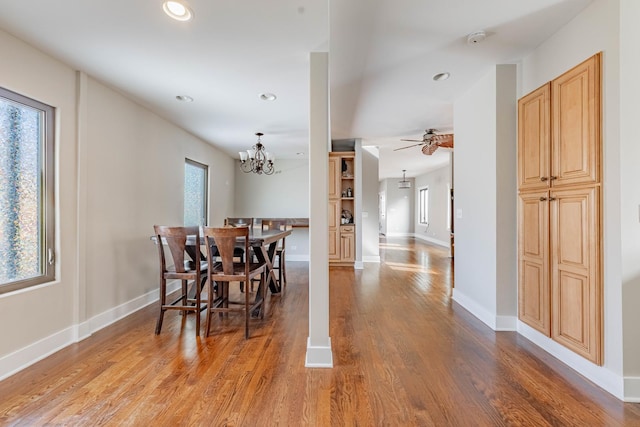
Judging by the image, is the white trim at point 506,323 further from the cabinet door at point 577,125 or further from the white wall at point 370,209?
the white wall at point 370,209

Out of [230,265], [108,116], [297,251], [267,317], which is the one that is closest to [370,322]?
[267,317]

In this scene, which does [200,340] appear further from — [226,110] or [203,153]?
[203,153]

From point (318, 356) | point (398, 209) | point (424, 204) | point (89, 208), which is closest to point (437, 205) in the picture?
point (424, 204)

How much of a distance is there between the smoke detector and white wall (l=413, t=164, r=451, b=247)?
6881mm

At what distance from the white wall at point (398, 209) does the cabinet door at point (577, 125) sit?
1069cm

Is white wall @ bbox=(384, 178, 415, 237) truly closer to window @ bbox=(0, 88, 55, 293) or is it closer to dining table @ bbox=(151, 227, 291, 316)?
dining table @ bbox=(151, 227, 291, 316)

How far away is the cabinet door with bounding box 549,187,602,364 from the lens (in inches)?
73.0

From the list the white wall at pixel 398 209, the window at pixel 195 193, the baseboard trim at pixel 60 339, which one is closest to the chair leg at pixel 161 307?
the baseboard trim at pixel 60 339

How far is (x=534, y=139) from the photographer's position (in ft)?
7.90

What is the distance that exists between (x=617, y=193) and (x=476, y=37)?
4.62 feet

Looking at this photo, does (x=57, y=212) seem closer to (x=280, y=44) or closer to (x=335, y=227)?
(x=280, y=44)

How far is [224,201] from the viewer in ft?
20.6

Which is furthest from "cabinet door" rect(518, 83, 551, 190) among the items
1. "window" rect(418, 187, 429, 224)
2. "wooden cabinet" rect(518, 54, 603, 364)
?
"window" rect(418, 187, 429, 224)

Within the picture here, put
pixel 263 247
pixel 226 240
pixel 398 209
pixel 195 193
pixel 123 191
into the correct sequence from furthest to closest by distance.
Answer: pixel 398 209, pixel 195 193, pixel 123 191, pixel 263 247, pixel 226 240
